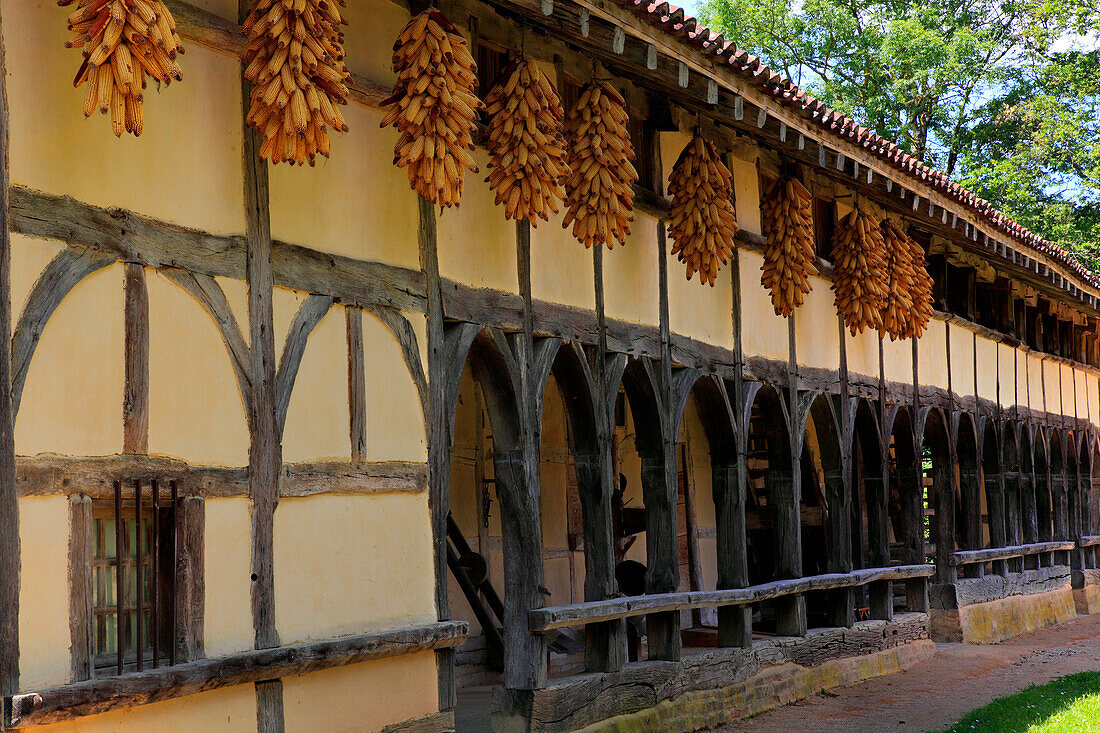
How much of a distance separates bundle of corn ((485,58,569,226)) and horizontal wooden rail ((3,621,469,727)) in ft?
8.44

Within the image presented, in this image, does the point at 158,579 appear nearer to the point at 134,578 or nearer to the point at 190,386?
the point at 134,578

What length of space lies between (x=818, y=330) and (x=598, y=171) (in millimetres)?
5211

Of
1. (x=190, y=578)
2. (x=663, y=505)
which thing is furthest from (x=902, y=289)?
(x=190, y=578)

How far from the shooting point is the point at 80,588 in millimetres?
5117

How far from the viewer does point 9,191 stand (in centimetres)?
493

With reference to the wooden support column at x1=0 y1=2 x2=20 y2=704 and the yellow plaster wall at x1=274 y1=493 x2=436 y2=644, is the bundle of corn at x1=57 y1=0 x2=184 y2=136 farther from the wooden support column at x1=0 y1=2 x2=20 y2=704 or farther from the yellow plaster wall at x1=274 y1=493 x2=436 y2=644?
the yellow plaster wall at x1=274 y1=493 x2=436 y2=644

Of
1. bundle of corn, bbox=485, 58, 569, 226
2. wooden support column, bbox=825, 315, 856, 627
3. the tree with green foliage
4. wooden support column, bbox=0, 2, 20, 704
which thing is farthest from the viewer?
the tree with green foliage

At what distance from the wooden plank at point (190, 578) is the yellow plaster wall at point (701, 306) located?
478 cm

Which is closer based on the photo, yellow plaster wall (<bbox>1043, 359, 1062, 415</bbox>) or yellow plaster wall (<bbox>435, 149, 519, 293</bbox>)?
yellow plaster wall (<bbox>435, 149, 519, 293</bbox>)

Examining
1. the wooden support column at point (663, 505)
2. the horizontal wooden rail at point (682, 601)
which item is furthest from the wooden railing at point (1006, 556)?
the wooden support column at point (663, 505)

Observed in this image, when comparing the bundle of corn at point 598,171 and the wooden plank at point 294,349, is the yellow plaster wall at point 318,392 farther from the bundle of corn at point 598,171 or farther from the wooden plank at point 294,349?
the bundle of corn at point 598,171

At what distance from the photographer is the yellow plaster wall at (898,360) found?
A: 47.0 ft

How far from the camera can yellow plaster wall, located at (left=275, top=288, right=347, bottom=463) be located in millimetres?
6320

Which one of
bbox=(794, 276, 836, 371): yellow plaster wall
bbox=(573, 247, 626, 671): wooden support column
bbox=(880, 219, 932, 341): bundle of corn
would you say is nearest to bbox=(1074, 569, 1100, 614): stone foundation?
bbox=(880, 219, 932, 341): bundle of corn
